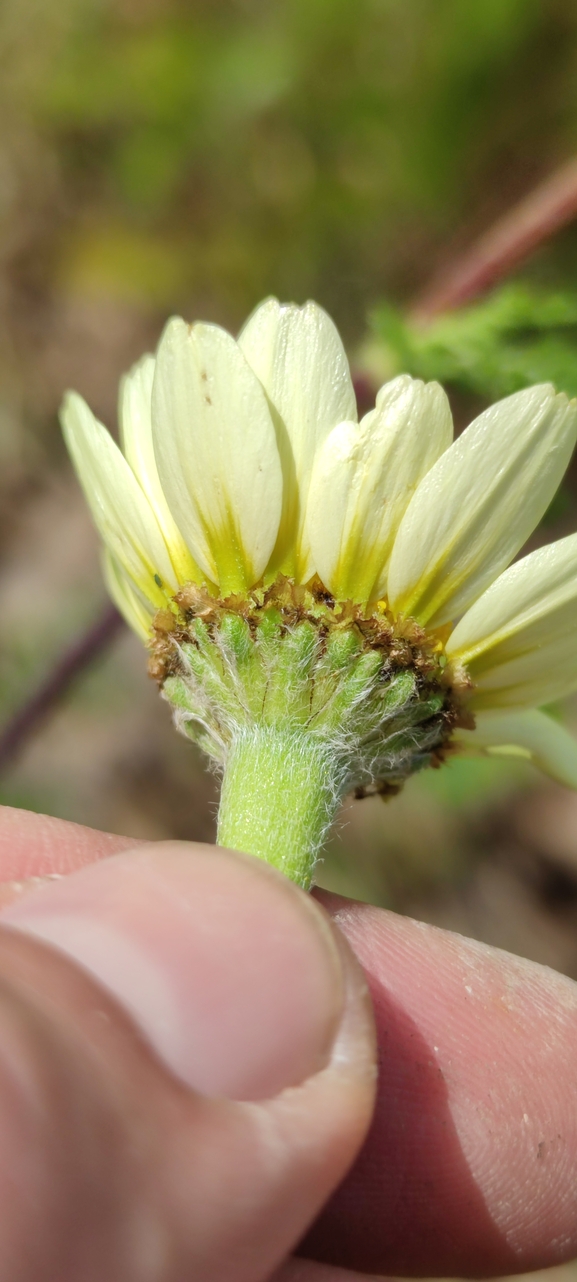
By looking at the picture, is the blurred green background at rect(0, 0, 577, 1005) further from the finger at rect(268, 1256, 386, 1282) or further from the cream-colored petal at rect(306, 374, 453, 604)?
the cream-colored petal at rect(306, 374, 453, 604)

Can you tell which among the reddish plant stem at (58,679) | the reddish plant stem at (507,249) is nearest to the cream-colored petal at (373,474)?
the reddish plant stem at (507,249)

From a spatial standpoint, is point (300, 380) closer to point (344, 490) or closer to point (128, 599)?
point (344, 490)

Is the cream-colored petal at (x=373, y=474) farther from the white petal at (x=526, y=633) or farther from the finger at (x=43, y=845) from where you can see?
the finger at (x=43, y=845)

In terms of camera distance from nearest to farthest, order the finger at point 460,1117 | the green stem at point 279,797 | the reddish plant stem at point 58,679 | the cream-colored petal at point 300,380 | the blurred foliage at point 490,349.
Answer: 1. the cream-colored petal at point 300,380
2. the green stem at point 279,797
3. the finger at point 460,1117
4. the blurred foliage at point 490,349
5. the reddish plant stem at point 58,679

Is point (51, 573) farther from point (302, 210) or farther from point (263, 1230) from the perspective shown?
point (263, 1230)

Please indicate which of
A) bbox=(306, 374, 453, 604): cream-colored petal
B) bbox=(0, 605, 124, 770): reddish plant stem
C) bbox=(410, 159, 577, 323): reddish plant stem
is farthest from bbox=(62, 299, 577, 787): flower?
bbox=(0, 605, 124, 770): reddish plant stem

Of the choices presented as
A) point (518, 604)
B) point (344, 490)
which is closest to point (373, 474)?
point (344, 490)
